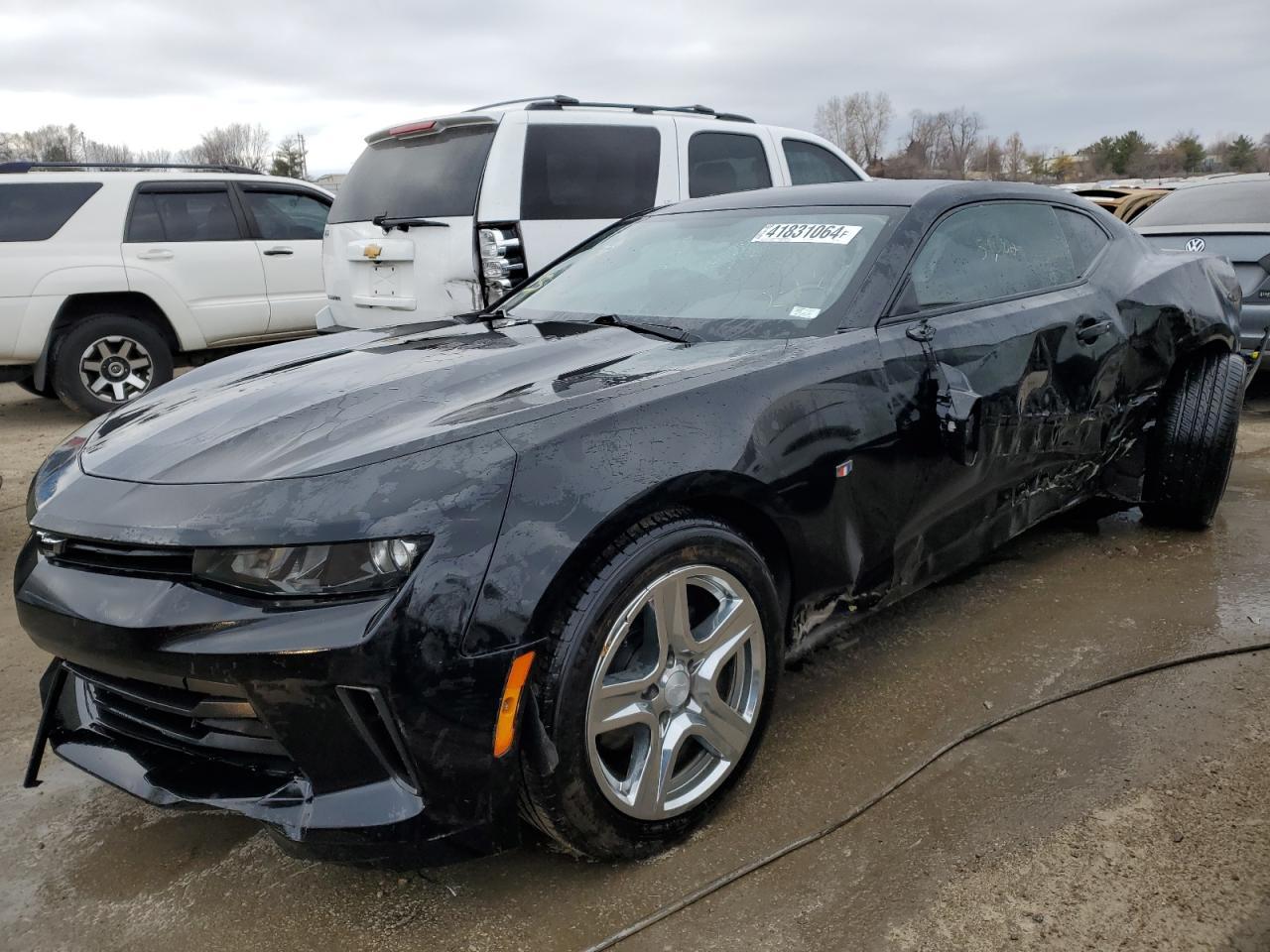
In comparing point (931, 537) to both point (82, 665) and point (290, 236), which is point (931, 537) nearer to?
point (82, 665)

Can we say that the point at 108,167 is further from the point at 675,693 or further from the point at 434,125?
the point at 675,693

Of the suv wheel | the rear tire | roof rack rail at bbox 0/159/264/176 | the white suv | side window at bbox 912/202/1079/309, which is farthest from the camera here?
roof rack rail at bbox 0/159/264/176

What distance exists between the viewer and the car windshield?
2.69m

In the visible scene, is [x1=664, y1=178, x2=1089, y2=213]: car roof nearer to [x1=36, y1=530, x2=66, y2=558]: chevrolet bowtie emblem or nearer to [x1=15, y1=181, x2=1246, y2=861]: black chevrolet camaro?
[x1=15, y1=181, x2=1246, y2=861]: black chevrolet camaro

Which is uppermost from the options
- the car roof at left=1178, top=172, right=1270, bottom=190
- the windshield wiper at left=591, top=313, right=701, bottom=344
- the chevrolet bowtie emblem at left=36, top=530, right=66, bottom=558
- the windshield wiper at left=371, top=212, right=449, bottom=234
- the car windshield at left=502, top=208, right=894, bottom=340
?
the car roof at left=1178, top=172, right=1270, bottom=190

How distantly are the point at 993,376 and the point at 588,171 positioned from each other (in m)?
3.58

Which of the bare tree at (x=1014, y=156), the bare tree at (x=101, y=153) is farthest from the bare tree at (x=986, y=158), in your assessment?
the bare tree at (x=101, y=153)

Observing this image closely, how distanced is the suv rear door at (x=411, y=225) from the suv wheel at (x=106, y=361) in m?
1.83

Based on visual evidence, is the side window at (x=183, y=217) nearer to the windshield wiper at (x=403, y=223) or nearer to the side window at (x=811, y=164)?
the windshield wiper at (x=403, y=223)

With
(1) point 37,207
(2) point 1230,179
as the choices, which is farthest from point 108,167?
(2) point 1230,179

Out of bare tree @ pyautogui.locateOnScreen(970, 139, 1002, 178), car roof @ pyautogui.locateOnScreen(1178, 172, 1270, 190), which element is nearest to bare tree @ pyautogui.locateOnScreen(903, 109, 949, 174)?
bare tree @ pyautogui.locateOnScreen(970, 139, 1002, 178)

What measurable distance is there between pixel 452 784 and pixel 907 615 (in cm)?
200

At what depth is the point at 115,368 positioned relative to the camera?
6.86 m

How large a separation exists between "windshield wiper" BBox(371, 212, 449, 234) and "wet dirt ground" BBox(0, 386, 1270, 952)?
3115mm
